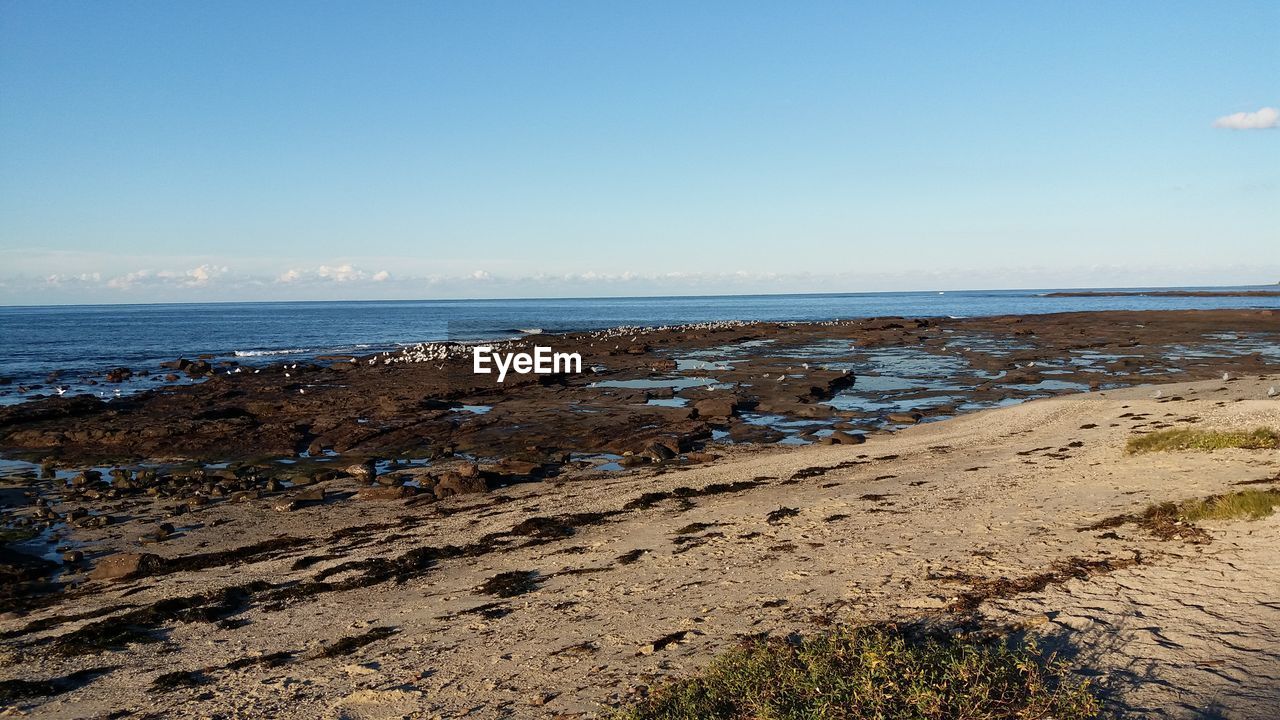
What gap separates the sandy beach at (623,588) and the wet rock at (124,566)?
8 cm

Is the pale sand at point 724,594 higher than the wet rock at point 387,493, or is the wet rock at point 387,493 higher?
the pale sand at point 724,594

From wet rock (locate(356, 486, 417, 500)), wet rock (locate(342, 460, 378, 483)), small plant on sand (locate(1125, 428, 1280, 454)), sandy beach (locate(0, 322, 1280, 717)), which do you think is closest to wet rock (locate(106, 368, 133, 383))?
sandy beach (locate(0, 322, 1280, 717))

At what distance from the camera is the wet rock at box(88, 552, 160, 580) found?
1293cm

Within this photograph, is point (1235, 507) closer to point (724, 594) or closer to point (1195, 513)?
point (1195, 513)

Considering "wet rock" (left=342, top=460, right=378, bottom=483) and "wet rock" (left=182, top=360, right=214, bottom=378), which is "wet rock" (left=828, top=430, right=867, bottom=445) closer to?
"wet rock" (left=342, top=460, right=378, bottom=483)

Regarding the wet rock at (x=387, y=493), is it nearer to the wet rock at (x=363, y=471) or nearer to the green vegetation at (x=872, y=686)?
the wet rock at (x=363, y=471)

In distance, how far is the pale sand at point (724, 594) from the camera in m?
7.71

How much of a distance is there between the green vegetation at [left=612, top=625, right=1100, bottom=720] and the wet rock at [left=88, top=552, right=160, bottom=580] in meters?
10.5

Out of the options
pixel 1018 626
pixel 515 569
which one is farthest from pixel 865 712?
pixel 515 569

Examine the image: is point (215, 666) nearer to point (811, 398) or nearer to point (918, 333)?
point (811, 398)

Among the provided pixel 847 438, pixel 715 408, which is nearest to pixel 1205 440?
pixel 847 438

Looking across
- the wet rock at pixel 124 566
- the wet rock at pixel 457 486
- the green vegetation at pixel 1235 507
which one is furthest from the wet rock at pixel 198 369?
the green vegetation at pixel 1235 507

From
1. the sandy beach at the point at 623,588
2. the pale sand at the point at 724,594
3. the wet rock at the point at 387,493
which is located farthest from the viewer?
the wet rock at the point at 387,493

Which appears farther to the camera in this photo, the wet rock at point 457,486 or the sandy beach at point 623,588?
the wet rock at point 457,486
